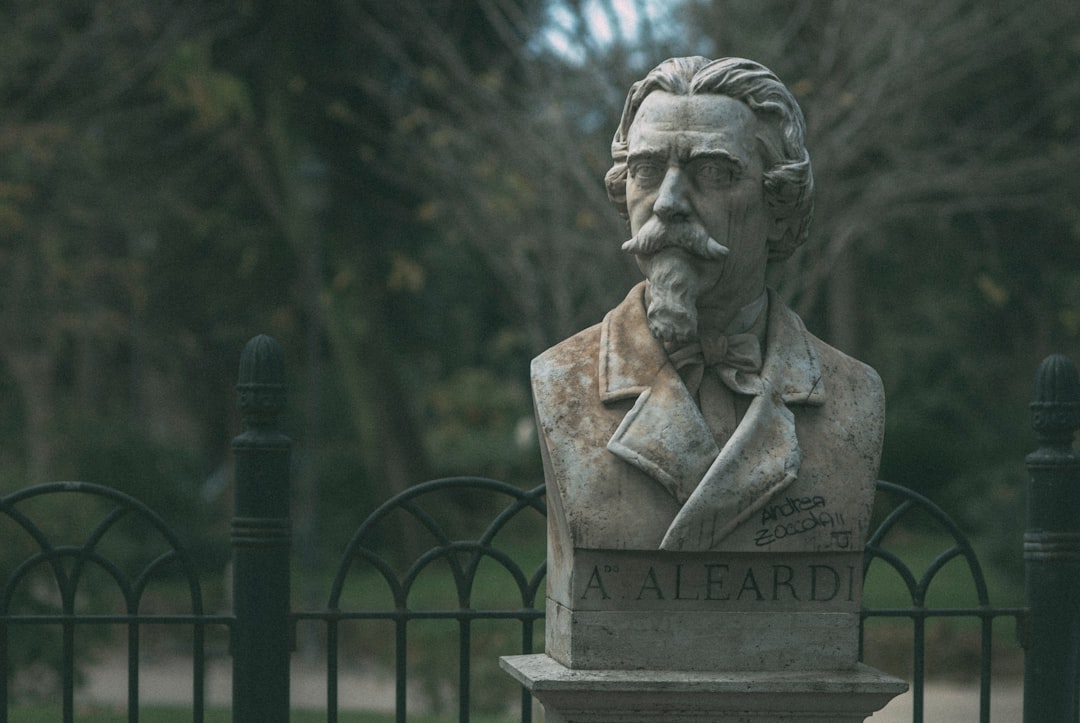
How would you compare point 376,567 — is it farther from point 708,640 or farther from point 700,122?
point 700,122

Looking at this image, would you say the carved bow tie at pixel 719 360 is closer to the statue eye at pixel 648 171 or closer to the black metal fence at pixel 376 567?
the statue eye at pixel 648 171

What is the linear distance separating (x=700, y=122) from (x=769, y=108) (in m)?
0.18

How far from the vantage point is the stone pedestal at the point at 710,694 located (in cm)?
376

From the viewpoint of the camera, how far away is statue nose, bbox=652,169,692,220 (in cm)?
374

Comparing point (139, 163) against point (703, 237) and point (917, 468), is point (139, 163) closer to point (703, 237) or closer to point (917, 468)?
point (917, 468)

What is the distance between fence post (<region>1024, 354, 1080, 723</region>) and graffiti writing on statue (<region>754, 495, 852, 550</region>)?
4.29 feet

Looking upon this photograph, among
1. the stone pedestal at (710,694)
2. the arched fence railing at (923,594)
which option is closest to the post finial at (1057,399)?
the arched fence railing at (923,594)

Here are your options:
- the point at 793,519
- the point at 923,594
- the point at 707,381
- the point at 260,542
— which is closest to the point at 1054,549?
the point at 923,594

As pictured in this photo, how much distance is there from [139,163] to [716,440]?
13.5 m

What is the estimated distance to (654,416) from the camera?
3.78 m

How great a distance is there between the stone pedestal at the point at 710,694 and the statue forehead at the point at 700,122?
123 centimetres

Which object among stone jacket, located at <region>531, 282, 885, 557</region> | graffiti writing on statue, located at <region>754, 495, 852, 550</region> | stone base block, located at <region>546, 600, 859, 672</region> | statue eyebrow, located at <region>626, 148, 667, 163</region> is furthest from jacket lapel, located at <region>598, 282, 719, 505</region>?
statue eyebrow, located at <region>626, 148, 667, 163</region>

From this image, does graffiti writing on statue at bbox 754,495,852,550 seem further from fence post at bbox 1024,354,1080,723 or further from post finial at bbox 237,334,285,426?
post finial at bbox 237,334,285,426

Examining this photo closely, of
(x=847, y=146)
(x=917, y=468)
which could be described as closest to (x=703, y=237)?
(x=847, y=146)
